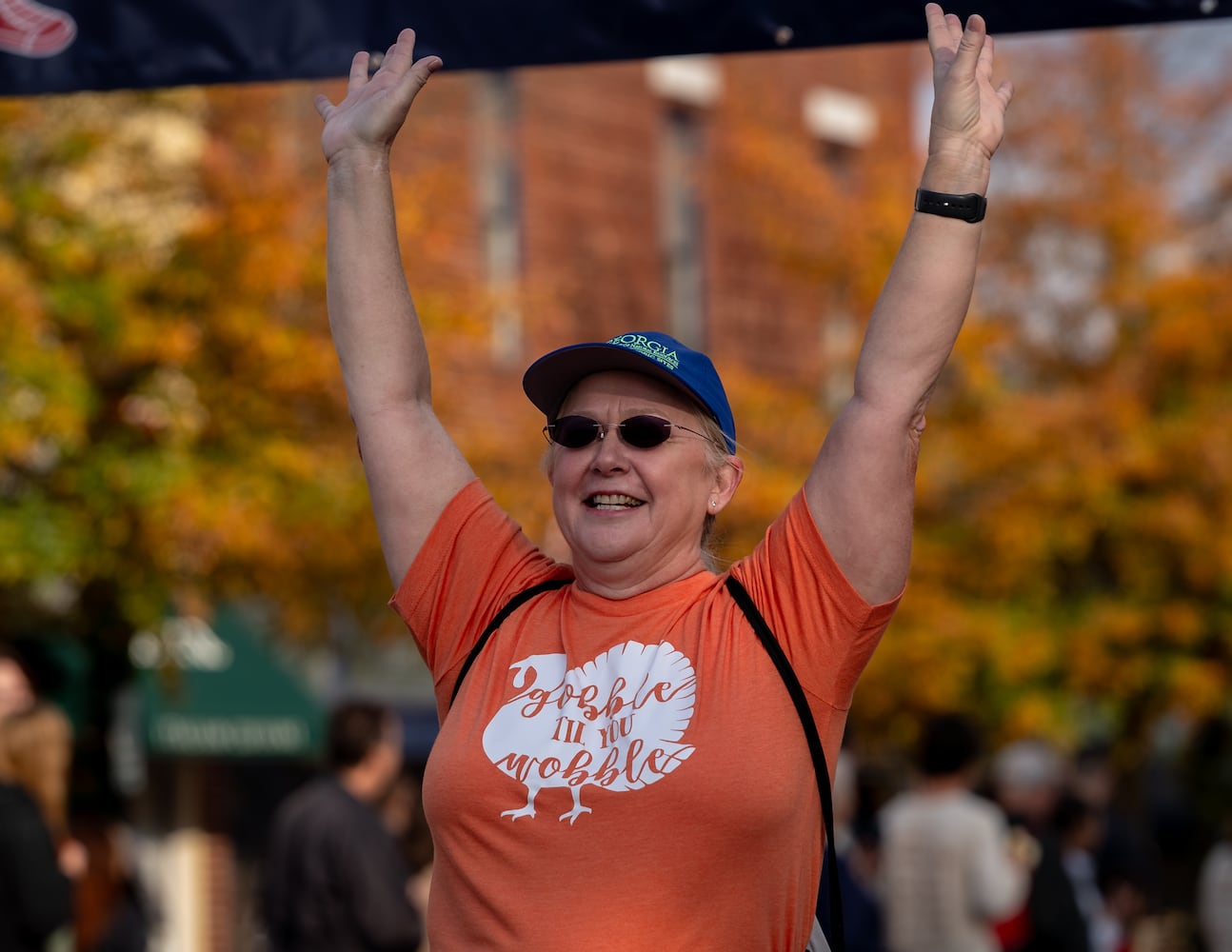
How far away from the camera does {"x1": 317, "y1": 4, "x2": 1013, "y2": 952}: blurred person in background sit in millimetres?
2729

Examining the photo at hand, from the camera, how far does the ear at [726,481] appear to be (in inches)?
123

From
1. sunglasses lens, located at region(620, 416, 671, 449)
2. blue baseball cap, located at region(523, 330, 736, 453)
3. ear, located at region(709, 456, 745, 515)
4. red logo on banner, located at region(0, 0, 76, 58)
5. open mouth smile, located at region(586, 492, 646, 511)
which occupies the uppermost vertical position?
red logo on banner, located at region(0, 0, 76, 58)

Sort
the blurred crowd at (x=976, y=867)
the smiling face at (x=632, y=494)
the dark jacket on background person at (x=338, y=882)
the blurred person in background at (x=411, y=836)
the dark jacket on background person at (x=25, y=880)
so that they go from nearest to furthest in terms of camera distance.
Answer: the smiling face at (x=632, y=494)
the dark jacket on background person at (x=25, y=880)
the dark jacket on background person at (x=338, y=882)
the blurred crowd at (x=976, y=867)
the blurred person in background at (x=411, y=836)

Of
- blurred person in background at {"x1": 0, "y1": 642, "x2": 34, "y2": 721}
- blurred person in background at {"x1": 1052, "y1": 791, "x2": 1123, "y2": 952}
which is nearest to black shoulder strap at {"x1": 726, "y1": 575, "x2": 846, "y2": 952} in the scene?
blurred person in background at {"x1": 0, "y1": 642, "x2": 34, "y2": 721}

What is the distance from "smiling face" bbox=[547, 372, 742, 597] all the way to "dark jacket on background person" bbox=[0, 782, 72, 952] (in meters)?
3.50

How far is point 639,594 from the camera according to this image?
3.01 meters

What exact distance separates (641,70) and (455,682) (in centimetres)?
1438

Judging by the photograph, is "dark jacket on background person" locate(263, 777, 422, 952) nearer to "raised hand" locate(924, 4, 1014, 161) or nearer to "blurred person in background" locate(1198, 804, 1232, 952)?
"blurred person in background" locate(1198, 804, 1232, 952)

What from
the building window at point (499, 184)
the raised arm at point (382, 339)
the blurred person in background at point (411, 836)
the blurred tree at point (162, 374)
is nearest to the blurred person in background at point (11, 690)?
the blurred person in background at point (411, 836)

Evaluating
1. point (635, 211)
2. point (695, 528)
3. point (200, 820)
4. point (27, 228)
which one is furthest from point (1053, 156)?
point (695, 528)

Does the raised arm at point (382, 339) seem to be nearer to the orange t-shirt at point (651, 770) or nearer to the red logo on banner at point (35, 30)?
the orange t-shirt at point (651, 770)

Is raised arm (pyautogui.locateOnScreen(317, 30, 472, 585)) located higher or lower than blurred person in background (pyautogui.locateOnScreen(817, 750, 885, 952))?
higher

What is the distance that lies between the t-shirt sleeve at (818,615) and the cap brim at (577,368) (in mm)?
315

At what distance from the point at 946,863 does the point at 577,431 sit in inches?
185
